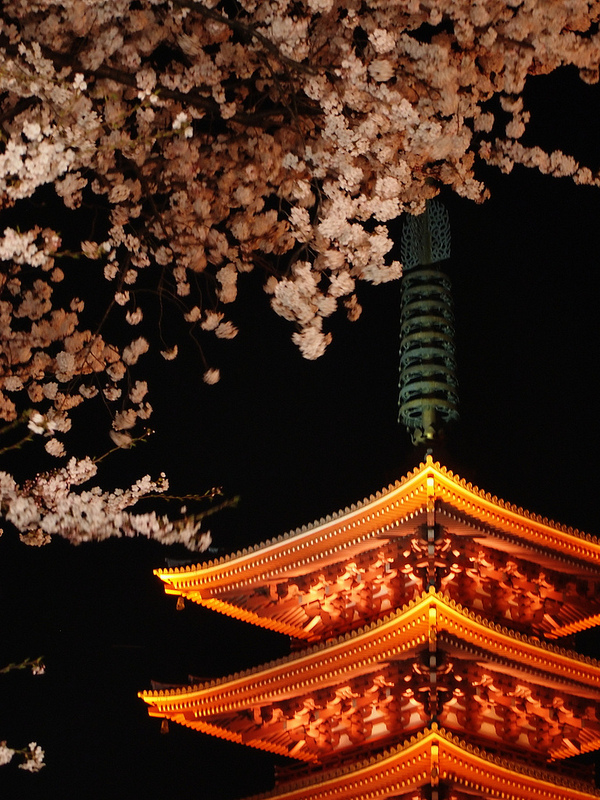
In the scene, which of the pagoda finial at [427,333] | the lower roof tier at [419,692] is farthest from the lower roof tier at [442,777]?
the pagoda finial at [427,333]

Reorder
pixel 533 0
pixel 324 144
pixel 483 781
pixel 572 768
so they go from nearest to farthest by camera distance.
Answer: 1. pixel 533 0
2. pixel 324 144
3. pixel 483 781
4. pixel 572 768

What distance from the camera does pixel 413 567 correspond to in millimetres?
13758

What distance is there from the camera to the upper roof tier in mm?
12930

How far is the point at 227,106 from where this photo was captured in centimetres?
613

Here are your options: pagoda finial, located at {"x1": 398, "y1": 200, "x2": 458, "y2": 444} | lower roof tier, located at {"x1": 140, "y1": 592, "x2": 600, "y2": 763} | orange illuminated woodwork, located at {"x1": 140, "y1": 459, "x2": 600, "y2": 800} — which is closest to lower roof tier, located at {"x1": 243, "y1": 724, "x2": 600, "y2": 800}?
orange illuminated woodwork, located at {"x1": 140, "y1": 459, "x2": 600, "y2": 800}

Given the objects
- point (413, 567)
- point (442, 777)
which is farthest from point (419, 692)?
point (413, 567)

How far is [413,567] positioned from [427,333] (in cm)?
412

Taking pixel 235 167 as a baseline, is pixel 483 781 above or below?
below

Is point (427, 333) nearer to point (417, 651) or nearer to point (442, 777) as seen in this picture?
point (417, 651)

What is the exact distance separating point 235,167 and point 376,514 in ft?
23.2

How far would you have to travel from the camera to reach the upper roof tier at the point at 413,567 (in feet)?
42.4

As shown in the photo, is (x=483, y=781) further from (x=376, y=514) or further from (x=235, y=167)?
(x=235, y=167)

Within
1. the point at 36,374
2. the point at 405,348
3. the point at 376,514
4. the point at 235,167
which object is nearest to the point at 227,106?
the point at 235,167

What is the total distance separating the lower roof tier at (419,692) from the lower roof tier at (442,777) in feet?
2.00
